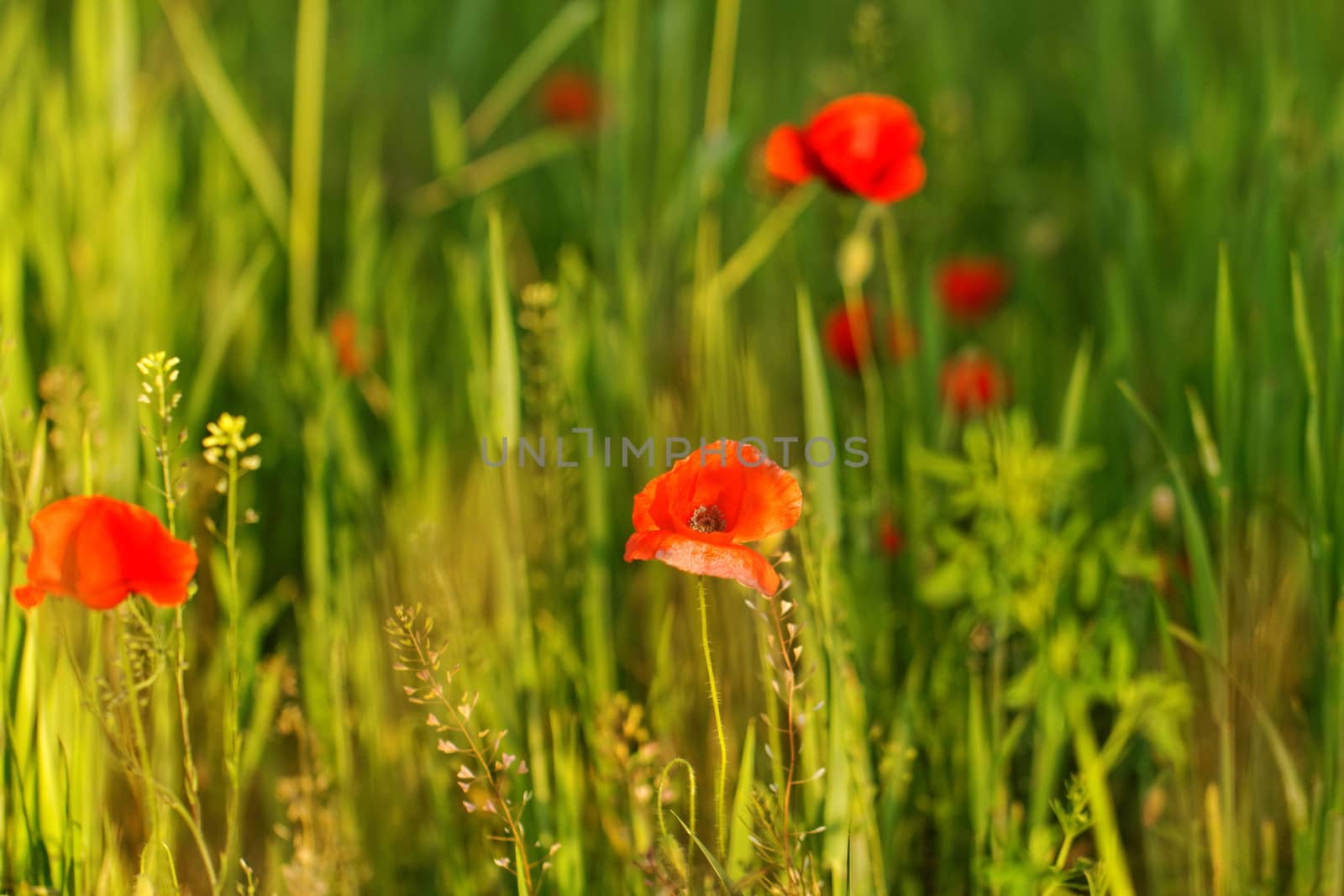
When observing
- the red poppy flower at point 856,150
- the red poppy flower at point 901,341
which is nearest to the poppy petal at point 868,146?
the red poppy flower at point 856,150

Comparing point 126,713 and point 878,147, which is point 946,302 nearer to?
point 878,147

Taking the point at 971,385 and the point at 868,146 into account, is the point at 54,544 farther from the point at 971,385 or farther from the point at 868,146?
the point at 971,385

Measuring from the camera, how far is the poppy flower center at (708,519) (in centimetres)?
83

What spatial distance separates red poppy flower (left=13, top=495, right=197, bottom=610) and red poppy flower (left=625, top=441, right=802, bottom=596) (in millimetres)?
306

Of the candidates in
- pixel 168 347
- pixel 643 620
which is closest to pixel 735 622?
pixel 643 620

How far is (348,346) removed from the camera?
1.50 m

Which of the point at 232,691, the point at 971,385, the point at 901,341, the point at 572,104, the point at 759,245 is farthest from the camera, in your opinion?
the point at 572,104

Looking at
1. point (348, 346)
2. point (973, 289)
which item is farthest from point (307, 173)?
point (973, 289)

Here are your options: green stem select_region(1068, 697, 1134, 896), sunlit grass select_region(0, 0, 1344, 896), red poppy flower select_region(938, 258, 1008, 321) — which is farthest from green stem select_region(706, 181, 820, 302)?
green stem select_region(1068, 697, 1134, 896)

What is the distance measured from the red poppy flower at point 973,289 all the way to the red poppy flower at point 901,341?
0.25 feet

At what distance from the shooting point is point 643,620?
4.37ft

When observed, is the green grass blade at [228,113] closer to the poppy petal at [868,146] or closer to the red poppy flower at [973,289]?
the poppy petal at [868,146]

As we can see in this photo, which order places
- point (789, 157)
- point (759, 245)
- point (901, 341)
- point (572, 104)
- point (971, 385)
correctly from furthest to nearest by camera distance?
point (572, 104)
point (759, 245)
point (971, 385)
point (901, 341)
point (789, 157)

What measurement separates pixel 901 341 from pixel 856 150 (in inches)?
9.2
